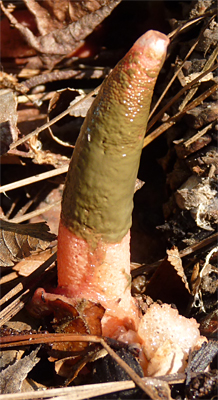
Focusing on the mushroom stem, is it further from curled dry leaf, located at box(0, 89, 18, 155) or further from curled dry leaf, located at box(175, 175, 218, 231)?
curled dry leaf, located at box(0, 89, 18, 155)

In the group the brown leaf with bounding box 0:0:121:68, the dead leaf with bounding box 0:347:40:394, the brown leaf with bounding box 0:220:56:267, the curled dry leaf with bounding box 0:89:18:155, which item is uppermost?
the brown leaf with bounding box 0:0:121:68

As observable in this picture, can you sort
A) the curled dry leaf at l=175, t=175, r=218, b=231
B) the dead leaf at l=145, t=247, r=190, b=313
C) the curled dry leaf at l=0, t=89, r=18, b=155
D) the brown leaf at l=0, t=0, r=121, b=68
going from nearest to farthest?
the dead leaf at l=145, t=247, r=190, b=313 → the curled dry leaf at l=175, t=175, r=218, b=231 → the curled dry leaf at l=0, t=89, r=18, b=155 → the brown leaf at l=0, t=0, r=121, b=68

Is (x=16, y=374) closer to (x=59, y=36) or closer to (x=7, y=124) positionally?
(x=7, y=124)

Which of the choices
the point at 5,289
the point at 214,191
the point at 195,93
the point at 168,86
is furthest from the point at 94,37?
the point at 5,289

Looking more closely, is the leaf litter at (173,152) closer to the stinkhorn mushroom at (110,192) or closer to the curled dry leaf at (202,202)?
the curled dry leaf at (202,202)

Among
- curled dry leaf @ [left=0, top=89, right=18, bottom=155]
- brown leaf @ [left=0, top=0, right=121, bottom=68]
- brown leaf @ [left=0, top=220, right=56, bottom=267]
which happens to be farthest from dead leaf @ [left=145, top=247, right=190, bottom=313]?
brown leaf @ [left=0, top=0, right=121, bottom=68]

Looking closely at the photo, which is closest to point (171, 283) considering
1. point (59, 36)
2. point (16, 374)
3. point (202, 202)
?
point (202, 202)
